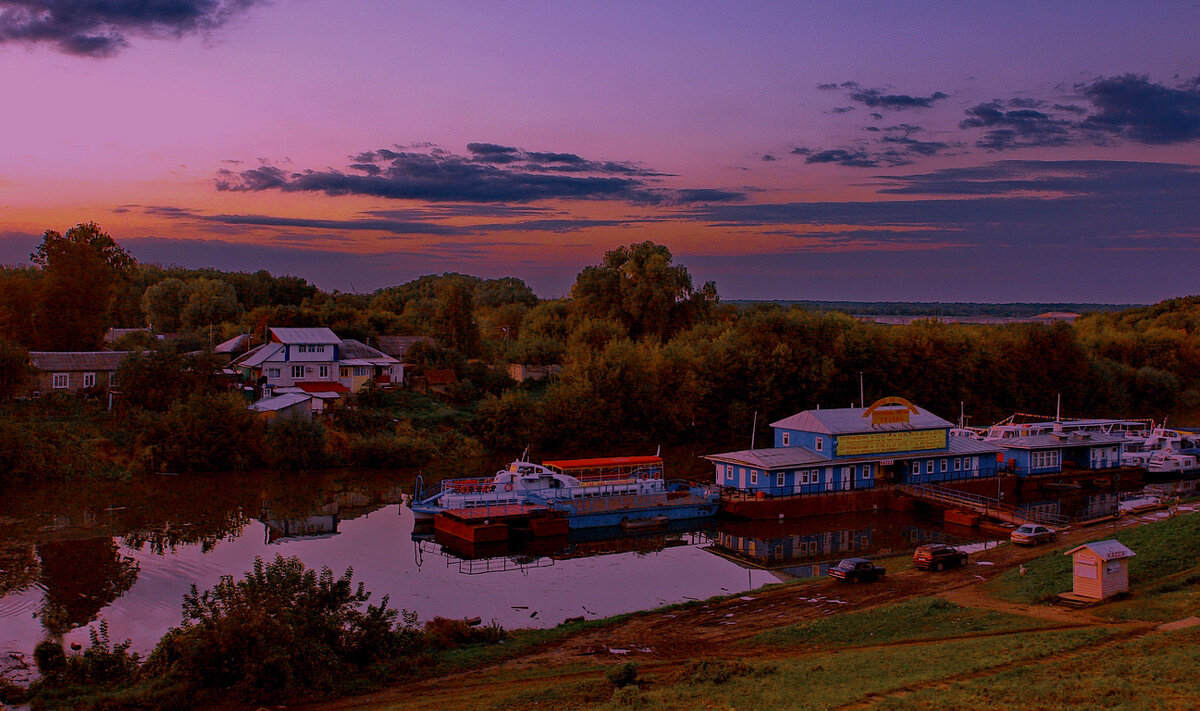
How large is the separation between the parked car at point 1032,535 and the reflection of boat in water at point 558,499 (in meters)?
13.2

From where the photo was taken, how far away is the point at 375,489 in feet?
158

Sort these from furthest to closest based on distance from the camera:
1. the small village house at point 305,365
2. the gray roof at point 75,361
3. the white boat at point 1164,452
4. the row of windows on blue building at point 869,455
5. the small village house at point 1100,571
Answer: the small village house at point 305,365
the gray roof at point 75,361
the white boat at point 1164,452
the row of windows on blue building at point 869,455
the small village house at point 1100,571

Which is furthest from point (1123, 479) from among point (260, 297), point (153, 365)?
point (260, 297)

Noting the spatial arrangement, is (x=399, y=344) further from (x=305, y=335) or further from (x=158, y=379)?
(x=158, y=379)

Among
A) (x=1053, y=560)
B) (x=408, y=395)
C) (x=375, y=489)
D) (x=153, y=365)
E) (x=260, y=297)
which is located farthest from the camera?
(x=260, y=297)

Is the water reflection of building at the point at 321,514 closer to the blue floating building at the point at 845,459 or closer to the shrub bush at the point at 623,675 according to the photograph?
the blue floating building at the point at 845,459

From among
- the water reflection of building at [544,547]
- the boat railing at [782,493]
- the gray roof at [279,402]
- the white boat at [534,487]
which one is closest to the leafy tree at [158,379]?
the gray roof at [279,402]

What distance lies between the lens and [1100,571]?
2259 cm

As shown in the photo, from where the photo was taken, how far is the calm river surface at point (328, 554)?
2695 centimetres

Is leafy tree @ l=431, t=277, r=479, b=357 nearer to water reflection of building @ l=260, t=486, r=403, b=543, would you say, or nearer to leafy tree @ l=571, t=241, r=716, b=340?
leafy tree @ l=571, t=241, r=716, b=340

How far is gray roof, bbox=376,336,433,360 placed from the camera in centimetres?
7462

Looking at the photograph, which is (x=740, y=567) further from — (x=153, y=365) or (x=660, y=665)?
(x=153, y=365)

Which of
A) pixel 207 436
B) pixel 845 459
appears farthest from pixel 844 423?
pixel 207 436

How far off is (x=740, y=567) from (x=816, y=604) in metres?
7.98
